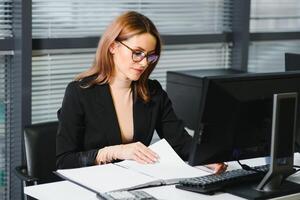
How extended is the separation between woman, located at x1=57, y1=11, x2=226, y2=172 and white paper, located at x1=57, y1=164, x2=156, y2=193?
167 millimetres

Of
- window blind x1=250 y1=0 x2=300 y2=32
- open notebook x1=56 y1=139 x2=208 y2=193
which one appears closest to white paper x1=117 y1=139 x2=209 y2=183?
open notebook x1=56 y1=139 x2=208 y2=193

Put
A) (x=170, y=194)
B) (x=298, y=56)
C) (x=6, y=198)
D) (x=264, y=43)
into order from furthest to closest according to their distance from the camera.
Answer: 1. (x=264, y=43)
2. (x=6, y=198)
3. (x=298, y=56)
4. (x=170, y=194)

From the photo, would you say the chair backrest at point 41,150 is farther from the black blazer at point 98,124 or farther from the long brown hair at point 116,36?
the long brown hair at point 116,36

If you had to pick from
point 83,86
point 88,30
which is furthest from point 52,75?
point 83,86

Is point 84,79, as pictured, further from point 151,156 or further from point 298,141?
point 298,141

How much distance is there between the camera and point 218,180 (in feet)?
7.38

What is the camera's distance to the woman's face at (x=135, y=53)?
8.68 ft

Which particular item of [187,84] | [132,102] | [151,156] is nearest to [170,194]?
[151,156]

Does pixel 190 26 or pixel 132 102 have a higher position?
pixel 190 26

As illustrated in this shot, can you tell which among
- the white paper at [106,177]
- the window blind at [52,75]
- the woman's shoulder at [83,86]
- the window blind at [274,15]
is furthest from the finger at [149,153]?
the window blind at [274,15]

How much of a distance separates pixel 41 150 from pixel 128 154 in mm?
628

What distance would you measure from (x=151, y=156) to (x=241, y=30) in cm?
211

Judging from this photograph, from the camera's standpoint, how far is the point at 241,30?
14.2ft

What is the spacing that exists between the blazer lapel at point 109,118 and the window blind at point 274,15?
196 centimetres
